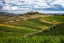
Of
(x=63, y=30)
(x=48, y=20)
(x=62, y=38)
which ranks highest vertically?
(x=62, y=38)

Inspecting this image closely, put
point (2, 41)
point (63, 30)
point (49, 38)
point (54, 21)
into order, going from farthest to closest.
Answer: point (54, 21)
point (63, 30)
point (49, 38)
point (2, 41)

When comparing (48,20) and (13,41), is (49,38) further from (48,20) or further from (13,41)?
(48,20)

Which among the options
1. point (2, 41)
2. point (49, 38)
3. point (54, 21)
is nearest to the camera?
point (2, 41)

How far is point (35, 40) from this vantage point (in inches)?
1485

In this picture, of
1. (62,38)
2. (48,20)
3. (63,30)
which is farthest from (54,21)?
(62,38)

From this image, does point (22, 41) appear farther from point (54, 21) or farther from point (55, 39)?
point (54, 21)

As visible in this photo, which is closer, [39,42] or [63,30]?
[39,42]

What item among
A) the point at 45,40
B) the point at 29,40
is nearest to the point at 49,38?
the point at 45,40

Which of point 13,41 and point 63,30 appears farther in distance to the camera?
point 63,30

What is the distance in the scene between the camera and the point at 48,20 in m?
122

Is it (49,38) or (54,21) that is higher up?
(49,38)

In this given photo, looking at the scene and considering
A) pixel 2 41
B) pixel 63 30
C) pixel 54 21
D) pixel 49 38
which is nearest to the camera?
pixel 2 41

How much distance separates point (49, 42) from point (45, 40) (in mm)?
633

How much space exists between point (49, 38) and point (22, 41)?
14.0 feet
